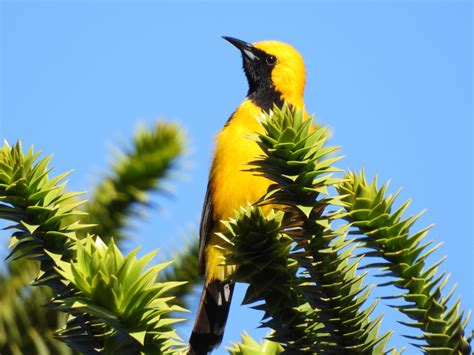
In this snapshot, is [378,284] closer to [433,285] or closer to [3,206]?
[433,285]

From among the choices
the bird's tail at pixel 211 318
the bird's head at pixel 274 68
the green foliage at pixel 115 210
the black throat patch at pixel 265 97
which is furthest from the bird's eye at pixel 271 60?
the green foliage at pixel 115 210

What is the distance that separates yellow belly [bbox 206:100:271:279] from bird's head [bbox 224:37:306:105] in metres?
0.74

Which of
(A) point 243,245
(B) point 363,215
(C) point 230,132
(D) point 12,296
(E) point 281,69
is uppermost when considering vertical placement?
(E) point 281,69

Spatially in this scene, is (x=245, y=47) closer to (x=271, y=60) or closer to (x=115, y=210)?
(x=271, y=60)

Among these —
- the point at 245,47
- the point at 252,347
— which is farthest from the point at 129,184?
the point at 245,47

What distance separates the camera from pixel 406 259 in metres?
Answer: 1.97

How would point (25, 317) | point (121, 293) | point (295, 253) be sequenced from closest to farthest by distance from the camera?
point (121, 293) → point (295, 253) → point (25, 317)

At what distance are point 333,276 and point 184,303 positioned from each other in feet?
4.39

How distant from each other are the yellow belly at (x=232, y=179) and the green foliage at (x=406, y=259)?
2.29 m

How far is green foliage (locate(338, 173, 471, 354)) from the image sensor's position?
1.83 metres

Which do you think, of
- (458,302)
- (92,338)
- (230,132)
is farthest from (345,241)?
(230,132)

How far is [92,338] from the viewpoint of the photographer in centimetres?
194

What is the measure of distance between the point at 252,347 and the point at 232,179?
8.17 ft

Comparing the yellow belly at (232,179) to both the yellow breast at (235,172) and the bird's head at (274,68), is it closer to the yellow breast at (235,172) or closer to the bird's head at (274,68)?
the yellow breast at (235,172)
